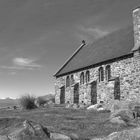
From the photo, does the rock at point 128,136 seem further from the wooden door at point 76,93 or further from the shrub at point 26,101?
the wooden door at point 76,93

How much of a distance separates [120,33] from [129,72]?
346 inches

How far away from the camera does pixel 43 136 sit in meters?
6.42

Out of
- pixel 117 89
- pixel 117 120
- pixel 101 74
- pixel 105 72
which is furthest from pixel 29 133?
pixel 101 74

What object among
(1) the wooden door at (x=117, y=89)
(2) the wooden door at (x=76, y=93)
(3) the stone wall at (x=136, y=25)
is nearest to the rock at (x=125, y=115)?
(1) the wooden door at (x=117, y=89)

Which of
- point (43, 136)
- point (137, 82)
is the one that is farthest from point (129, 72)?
point (43, 136)

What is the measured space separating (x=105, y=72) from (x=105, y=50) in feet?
12.5

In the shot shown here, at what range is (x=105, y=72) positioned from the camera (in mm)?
27391

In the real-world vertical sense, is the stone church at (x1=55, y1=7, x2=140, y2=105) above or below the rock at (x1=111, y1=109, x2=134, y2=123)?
above

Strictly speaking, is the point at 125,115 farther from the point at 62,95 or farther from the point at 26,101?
the point at 62,95

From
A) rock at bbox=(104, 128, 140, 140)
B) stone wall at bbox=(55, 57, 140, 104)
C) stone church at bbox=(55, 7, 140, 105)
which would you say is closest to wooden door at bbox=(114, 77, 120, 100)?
stone church at bbox=(55, 7, 140, 105)

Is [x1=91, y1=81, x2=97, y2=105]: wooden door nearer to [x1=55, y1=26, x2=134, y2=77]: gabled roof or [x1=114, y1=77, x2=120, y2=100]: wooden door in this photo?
[x1=55, y1=26, x2=134, y2=77]: gabled roof

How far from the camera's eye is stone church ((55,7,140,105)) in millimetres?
24109

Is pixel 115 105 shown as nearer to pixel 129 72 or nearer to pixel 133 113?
pixel 133 113

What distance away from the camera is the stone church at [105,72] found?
24109mm
